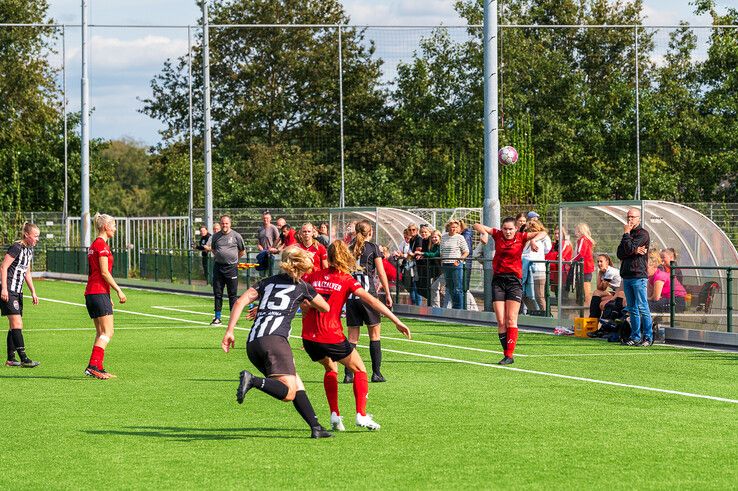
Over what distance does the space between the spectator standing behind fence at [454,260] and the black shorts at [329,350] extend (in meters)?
14.2

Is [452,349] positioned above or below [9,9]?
below

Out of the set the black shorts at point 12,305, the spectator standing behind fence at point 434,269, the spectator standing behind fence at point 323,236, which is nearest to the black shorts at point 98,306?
the black shorts at point 12,305

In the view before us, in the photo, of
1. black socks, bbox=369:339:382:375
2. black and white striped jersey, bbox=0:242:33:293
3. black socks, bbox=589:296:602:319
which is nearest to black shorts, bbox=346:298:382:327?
black socks, bbox=369:339:382:375

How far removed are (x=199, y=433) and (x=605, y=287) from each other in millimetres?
11171

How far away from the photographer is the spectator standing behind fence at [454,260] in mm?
24828

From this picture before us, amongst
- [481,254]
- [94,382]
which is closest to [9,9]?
[481,254]

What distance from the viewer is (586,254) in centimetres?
2117

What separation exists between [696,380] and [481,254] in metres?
13.2

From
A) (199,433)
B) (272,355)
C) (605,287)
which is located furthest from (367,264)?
(272,355)

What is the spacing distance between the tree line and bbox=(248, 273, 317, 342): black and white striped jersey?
3643 cm

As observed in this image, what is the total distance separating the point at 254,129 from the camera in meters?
56.6

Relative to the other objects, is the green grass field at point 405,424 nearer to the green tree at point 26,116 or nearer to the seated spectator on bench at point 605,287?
the seated spectator on bench at point 605,287

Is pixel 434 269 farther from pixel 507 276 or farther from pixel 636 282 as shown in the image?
pixel 507 276

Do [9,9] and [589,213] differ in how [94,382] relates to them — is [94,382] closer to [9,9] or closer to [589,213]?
[589,213]
